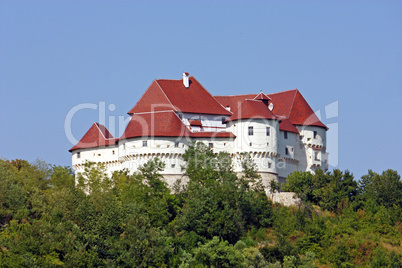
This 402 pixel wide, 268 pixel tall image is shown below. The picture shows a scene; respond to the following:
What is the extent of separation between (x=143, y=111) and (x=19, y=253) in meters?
24.0

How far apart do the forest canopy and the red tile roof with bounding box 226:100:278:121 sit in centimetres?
429

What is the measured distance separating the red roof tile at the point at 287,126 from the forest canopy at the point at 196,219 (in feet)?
17.3

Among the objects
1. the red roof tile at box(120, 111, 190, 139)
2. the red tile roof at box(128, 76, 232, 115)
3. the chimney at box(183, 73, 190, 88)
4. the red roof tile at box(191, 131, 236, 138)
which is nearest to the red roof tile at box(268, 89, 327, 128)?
the red tile roof at box(128, 76, 232, 115)

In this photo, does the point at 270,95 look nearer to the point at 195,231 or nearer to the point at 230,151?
the point at 230,151

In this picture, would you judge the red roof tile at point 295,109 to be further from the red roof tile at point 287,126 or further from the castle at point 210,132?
the red roof tile at point 287,126

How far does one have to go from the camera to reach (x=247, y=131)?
9325cm

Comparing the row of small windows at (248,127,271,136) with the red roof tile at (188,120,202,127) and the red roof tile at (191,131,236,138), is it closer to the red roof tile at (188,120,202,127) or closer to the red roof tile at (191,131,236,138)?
the red roof tile at (191,131,236,138)

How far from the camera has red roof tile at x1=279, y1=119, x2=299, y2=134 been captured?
94.9 metres

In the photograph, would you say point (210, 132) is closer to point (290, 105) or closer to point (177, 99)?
point (177, 99)

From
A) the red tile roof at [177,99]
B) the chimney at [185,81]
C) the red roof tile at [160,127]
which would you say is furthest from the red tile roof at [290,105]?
the red roof tile at [160,127]

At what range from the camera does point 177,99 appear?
320 feet

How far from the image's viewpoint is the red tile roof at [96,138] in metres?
97.5

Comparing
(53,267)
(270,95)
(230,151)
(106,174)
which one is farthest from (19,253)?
(270,95)

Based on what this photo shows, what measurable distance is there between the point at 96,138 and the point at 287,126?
18.2 meters
